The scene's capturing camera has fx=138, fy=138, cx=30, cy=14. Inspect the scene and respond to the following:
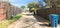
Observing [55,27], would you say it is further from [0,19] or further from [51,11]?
[51,11]

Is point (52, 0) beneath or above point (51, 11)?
above

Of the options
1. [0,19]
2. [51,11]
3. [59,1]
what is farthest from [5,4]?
Result: [59,1]

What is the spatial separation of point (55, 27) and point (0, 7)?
604 centimetres

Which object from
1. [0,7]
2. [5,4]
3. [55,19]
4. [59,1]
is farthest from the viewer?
[59,1]

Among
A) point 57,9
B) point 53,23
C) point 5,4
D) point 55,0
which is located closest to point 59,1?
point 55,0

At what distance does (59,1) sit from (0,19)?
15302 millimetres

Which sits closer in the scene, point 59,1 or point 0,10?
point 0,10

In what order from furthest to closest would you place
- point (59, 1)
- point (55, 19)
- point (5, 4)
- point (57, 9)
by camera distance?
1. point (59, 1)
2. point (57, 9)
3. point (5, 4)
4. point (55, 19)

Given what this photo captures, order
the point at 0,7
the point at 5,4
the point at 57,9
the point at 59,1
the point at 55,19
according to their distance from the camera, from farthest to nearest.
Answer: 1. the point at 59,1
2. the point at 57,9
3. the point at 5,4
4. the point at 0,7
5. the point at 55,19

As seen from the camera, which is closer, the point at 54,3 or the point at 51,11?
the point at 51,11

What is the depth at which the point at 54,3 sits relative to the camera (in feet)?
90.4

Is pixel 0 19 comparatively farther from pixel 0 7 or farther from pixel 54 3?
pixel 54 3

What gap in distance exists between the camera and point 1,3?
1378 cm

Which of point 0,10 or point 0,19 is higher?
point 0,10
